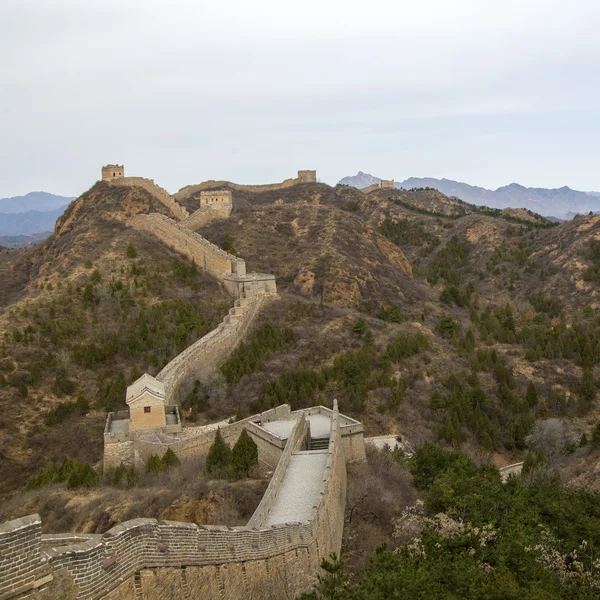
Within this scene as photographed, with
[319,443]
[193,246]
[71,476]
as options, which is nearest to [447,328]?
[193,246]

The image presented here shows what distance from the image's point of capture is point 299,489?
1661 centimetres

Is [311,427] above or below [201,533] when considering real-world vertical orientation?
below

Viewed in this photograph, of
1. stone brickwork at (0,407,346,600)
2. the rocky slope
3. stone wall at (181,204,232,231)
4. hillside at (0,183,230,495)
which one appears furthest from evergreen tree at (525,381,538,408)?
stone wall at (181,204,232,231)

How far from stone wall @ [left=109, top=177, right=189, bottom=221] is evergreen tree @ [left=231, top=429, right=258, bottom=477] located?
3523 centimetres

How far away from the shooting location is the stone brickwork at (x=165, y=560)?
21.2 ft

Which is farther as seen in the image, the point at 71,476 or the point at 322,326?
the point at 322,326

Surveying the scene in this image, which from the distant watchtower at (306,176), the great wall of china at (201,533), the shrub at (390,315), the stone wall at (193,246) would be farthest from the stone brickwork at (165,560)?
the distant watchtower at (306,176)

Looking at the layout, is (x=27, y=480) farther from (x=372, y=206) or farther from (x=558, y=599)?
(x=372, y=206)

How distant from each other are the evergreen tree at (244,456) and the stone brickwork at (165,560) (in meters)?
4.75

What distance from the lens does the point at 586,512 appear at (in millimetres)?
16594

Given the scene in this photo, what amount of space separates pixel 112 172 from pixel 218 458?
4187 centimetres

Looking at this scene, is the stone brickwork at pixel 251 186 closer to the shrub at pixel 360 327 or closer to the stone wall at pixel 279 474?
the shrub at pixel 360 327

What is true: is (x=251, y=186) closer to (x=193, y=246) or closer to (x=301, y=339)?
(x=193, y=246)

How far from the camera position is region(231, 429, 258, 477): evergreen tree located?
63.2 ft
